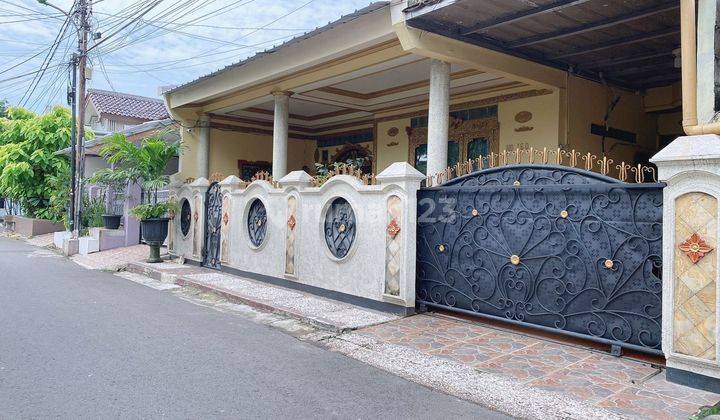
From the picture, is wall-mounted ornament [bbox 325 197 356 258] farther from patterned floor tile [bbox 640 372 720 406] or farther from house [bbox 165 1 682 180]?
patterned floor tile [bbox 640 372 720 406]

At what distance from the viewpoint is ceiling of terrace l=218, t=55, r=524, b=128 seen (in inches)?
389

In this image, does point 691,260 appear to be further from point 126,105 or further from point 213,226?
point 126,105

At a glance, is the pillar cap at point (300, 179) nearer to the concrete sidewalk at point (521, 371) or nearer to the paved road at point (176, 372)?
the paved road at point (176, 372)

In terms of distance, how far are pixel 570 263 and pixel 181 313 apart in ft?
16.9

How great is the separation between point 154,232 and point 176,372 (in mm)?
8060

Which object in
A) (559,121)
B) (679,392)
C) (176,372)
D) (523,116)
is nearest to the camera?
(679,392)

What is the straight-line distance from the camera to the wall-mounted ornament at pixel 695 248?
434 cm

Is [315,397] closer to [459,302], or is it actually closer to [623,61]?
[459,302]

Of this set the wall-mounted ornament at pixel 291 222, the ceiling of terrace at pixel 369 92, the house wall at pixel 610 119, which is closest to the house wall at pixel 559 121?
the house wall at pixel 610 119

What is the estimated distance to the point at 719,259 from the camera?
4238 millimetres

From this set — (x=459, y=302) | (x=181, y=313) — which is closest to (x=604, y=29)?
(x=459, y=302)

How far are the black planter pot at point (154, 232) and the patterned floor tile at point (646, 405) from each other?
34.1ft

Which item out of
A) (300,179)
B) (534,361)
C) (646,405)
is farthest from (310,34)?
(646,405)

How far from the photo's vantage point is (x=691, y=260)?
4418 mm
